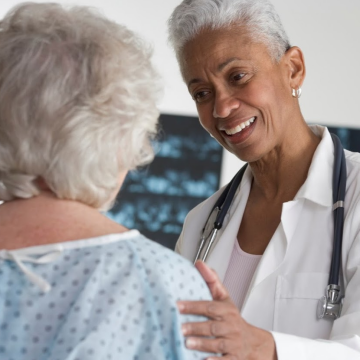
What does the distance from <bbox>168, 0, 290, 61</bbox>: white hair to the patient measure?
84 centimetres

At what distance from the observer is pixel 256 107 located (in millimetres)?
1857

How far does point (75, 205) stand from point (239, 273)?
35.5 inches

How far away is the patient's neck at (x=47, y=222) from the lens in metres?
1.00

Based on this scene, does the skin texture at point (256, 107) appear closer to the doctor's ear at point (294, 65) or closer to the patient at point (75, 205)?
the doctor's ear at point (294, 65)

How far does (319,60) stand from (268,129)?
210 cm

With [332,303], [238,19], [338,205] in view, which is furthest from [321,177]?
[238,19]

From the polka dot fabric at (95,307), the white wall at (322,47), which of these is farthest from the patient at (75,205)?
the white wall at (322,47)

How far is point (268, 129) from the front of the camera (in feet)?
6.18

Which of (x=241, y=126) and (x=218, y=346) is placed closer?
(x=218, y=346)

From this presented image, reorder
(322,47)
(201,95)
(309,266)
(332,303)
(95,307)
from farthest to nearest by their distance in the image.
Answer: (322,47), (201,95), (309,266), (332,303), (95,307)

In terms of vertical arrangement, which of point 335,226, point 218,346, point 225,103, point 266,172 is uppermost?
point 225,103

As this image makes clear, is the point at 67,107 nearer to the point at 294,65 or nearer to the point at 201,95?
the point at 201,95

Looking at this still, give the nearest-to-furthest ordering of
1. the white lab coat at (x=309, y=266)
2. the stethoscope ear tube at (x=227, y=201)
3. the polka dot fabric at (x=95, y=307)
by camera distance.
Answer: the polka dot fabric at (x=95, y=307) < the white lab coat at (x=309, y=266) < the stethoscope ear tube at (x=227, y=201)

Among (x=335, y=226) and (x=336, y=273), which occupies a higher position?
(x=335, y=226)
